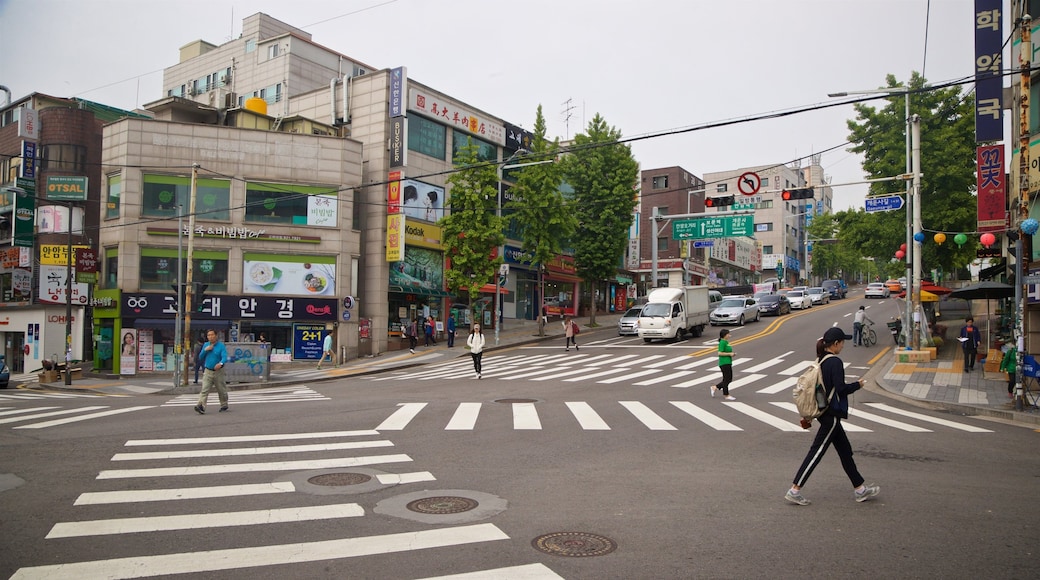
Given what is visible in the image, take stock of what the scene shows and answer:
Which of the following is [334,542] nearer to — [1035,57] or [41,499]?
[41,499]

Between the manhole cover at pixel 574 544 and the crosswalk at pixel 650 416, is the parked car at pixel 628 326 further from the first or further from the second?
the manhole cover at pixel 574 544

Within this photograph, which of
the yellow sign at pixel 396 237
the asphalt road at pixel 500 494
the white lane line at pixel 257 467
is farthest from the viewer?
the yellow sign at pixel 396 237

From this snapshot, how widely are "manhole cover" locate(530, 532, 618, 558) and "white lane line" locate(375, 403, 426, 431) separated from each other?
20.4 feet

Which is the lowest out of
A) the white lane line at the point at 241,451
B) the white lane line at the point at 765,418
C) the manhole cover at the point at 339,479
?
the white lane line at the point at 765,418

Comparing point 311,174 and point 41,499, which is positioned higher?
point 311,174

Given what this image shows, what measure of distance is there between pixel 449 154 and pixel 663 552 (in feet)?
112

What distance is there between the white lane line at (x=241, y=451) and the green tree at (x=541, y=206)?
27250 mm

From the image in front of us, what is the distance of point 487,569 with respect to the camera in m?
4.97

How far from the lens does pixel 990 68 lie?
2131 cm

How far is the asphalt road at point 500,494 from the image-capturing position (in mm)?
5211

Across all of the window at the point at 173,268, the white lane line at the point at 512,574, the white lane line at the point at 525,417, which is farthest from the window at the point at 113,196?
the white lane line at the point at 512,574

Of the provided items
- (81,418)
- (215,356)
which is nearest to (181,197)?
(215,356)

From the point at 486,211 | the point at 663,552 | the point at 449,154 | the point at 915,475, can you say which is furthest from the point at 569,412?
the point at 449,154

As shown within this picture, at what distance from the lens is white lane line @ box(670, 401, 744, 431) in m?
12.1
